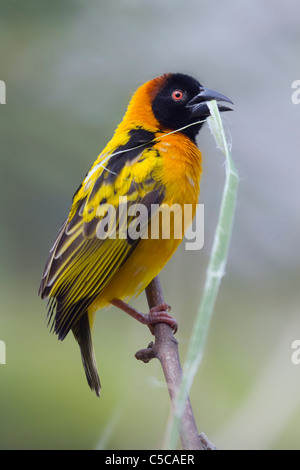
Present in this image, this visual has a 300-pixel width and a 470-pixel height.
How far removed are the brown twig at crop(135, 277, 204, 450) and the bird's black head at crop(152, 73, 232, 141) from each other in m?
0.87

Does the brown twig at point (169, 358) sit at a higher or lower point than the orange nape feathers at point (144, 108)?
lower

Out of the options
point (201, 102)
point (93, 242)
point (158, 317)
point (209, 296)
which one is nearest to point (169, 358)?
point (158, 317)

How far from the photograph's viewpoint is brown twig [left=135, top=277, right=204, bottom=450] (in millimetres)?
1642

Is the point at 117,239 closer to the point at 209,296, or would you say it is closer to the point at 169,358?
the point at 169,358

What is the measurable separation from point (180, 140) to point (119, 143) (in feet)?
1.04

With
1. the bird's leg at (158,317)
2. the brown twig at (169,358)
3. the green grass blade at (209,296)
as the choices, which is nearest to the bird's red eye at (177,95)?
the brown twig at (169,358)

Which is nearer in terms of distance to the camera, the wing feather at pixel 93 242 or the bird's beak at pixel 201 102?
the wing feather at pixel 93 242

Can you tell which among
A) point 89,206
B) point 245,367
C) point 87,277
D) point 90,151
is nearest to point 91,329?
point 87,277

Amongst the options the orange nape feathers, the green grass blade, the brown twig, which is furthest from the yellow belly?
the green grass blade

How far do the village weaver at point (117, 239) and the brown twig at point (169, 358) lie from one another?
0.25 feet

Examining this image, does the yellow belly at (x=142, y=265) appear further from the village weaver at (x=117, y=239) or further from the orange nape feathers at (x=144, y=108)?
the orange nape feathers at (x=144, y=108)

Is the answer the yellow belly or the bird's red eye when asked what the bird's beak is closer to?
the bird's red eye

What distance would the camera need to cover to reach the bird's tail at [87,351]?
9.74 ft

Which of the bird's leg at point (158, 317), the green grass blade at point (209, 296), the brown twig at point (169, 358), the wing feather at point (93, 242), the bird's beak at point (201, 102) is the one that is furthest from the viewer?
the bird's beak at point (201, 102)
